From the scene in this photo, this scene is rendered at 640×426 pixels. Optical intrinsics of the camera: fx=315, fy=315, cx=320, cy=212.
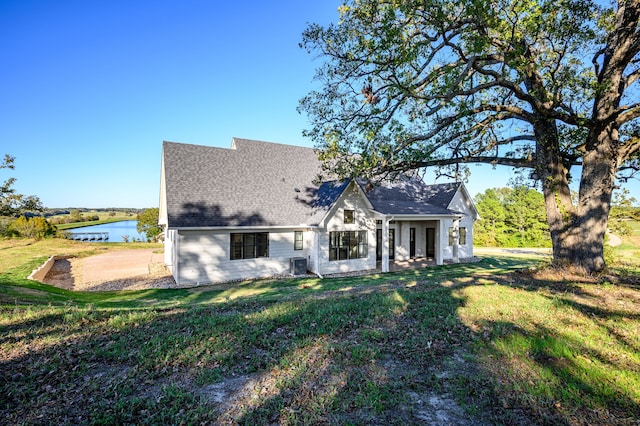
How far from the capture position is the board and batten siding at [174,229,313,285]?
540 inches

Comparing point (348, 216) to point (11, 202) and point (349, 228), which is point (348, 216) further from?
point (11, 202)

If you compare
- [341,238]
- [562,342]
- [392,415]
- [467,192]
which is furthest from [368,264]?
[392,415]

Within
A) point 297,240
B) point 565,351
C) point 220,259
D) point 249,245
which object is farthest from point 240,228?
point 565,351

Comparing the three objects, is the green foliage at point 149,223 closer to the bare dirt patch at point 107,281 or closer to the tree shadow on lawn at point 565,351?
the bare dirt patch at point 107,281

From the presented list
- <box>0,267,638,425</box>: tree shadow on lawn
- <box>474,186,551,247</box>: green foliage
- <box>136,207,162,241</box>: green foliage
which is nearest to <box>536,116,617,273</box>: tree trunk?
<box>0,267,638,425</box>: tree shadow on lawn

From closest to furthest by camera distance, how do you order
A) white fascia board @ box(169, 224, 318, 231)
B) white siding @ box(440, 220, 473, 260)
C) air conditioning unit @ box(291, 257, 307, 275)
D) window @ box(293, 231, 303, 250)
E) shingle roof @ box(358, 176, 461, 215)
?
1. white fascia board @ box(169, 224, 318, 231)
2. air conditioning unit @ box(291, 257, 307, 275)
3. window @ box(293, 231, 303, 250)
4. shingle roof @ box(358, 176, 461, 215)
5. white siding @ box(440, 220, 473, 260)

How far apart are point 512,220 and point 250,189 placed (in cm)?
2928

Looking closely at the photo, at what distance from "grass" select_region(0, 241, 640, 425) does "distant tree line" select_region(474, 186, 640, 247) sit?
27.9 meters

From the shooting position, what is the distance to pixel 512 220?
109 ft

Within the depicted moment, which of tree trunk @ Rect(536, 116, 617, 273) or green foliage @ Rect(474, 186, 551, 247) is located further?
green foliage @ Rect(474, 186, 551, 247)

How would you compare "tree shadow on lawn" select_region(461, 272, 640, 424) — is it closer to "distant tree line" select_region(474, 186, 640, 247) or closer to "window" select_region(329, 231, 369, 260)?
"window" select_region(329, 231, 369, 260)

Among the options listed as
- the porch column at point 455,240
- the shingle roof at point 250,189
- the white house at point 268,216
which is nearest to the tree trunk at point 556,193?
the white house at point 268,216

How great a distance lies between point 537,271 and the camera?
981cm

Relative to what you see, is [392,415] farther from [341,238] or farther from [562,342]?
[341,238]
